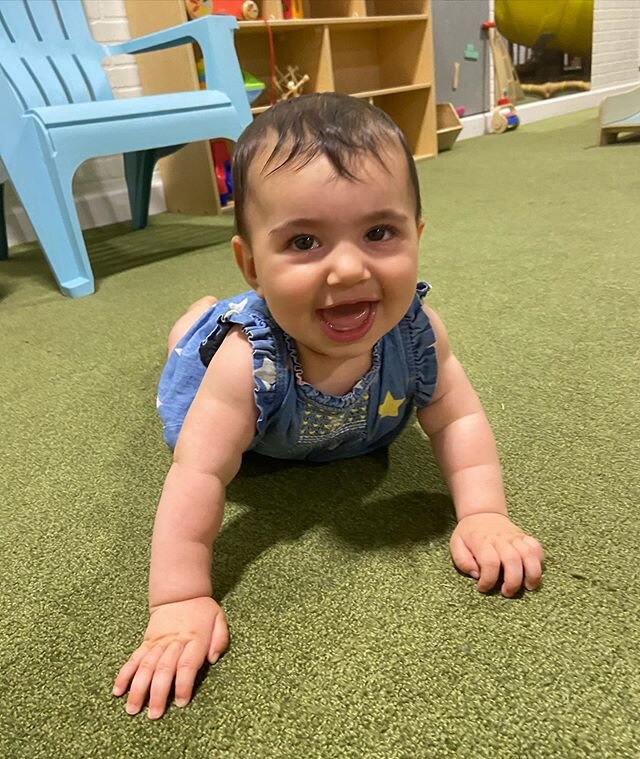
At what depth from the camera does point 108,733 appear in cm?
41

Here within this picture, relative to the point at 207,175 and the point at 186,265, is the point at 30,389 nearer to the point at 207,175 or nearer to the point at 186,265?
the point at 186,265

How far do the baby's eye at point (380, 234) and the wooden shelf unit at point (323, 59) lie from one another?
1.21 metres

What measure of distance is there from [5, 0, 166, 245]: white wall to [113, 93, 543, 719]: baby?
1.57m

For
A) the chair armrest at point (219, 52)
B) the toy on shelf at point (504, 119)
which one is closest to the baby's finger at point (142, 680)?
the chair armrest at point (219, 52)

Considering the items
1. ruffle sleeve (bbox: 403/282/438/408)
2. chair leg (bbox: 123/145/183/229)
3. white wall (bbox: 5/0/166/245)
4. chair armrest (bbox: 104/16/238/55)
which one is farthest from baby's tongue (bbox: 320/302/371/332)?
white wall (bbox: 5/0/166/245)

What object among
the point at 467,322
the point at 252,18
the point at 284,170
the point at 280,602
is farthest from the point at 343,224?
the point at 252,18

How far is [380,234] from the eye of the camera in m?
0.48

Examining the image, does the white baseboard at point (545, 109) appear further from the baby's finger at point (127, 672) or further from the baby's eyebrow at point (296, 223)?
the baby's finger at point (127, 672)

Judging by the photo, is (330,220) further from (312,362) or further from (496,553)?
(496,553)

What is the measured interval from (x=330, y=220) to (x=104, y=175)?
184cm

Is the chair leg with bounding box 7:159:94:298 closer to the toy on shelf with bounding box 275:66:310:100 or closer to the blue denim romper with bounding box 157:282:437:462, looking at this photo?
the blue denim romper with bounding box 157:282:437:462

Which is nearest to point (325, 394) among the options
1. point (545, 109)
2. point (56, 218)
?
point (56, 218)

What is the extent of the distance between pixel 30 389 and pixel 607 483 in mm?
758

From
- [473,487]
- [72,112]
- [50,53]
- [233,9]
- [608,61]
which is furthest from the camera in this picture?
[608,61]
